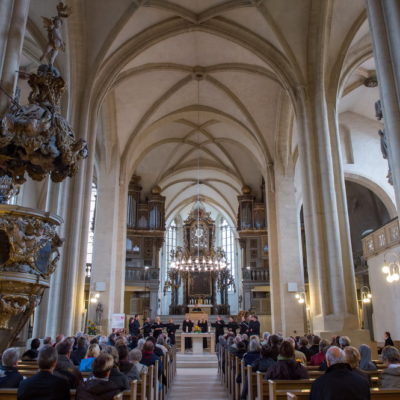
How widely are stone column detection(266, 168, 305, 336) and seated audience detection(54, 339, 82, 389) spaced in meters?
12.6

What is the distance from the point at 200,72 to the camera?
51.8ft

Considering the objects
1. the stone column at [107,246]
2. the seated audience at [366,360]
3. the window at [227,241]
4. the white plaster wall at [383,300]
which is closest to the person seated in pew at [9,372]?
the seated audience at [366,360]

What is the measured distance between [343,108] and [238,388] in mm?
13589

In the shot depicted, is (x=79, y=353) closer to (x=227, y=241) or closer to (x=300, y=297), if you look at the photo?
(x=300, y=297)

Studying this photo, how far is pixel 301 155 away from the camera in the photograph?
11.8 meters

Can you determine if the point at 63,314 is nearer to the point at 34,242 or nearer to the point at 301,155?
the point at 34,242

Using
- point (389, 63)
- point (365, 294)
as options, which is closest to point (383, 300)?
point (365, 294)

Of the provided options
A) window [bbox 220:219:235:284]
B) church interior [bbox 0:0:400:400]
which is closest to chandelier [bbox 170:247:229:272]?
church interior [bbox 0:0:400:400]

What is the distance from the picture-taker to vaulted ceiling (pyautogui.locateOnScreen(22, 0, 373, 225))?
11.9 meters

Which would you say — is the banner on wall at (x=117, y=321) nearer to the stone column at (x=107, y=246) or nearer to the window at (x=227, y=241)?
the stone column at (x=107, y=246)

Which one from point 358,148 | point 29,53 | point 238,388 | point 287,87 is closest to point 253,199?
point 358,148

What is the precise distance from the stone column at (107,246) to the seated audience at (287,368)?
12256mm

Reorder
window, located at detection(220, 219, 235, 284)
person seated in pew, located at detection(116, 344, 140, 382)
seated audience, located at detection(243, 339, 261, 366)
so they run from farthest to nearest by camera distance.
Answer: window, located at detection(220, 219, 235, 284), seated audience, located at detection(243, 339, 261, 366), person seated in pew, located at detection(116, 344, 140, 382)

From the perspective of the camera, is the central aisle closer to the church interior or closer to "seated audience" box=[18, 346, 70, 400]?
the church interior
